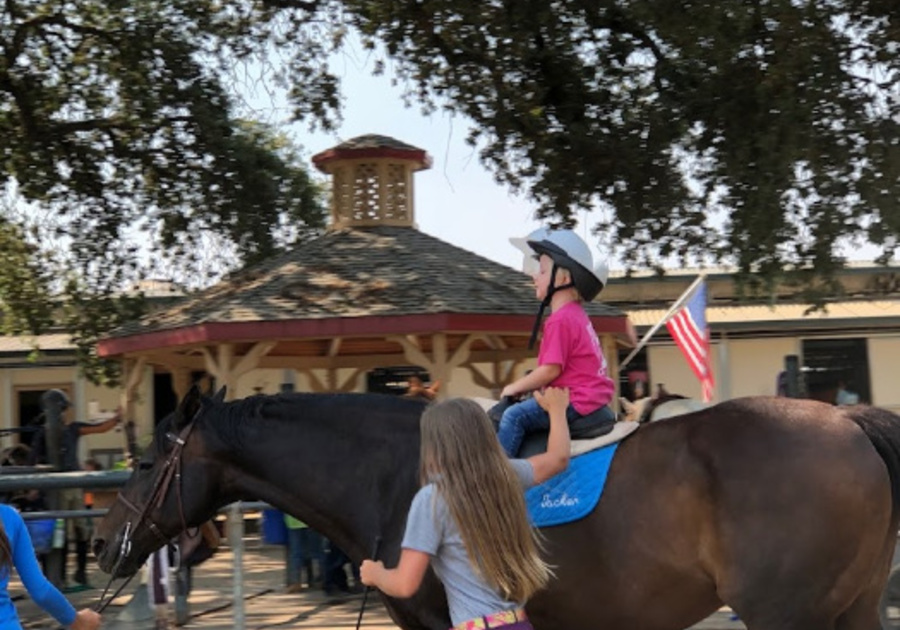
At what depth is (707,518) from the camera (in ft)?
17.2

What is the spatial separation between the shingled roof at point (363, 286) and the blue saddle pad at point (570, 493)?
8.42 m

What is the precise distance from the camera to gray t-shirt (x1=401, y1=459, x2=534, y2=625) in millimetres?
3965

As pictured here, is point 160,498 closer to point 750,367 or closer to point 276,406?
point 276,406

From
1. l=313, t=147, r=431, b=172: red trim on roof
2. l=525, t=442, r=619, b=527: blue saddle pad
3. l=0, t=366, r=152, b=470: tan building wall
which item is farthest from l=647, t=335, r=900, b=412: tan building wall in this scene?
l=525, t=442, r=619, b=527: blue saddle pad

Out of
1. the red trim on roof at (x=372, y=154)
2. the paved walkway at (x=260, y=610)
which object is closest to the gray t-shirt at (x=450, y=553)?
the paved walkway at (x=260, y=610)

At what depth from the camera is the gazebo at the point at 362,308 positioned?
13961 mm

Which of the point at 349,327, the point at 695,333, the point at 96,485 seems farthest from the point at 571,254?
the point at 695,333

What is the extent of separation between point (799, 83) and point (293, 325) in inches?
234

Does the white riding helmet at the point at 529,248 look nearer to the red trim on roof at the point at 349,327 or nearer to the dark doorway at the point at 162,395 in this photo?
the red trim on roof at the point at 349,327

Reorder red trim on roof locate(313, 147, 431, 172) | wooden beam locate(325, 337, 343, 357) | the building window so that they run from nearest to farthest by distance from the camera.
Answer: wooden beam locate(325, 337, 343, 357)
red trim on roof locate(313, 147, 431, 172)
the building window

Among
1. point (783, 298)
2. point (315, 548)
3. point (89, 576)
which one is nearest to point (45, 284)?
point (89, 576)

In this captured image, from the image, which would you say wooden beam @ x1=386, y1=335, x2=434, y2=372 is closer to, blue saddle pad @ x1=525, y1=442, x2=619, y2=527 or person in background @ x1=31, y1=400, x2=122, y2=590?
person in background @ x1=31, y1=400, x2=122, y2=590

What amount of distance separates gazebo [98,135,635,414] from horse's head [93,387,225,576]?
7935mm

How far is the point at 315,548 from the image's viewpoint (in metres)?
12.4
